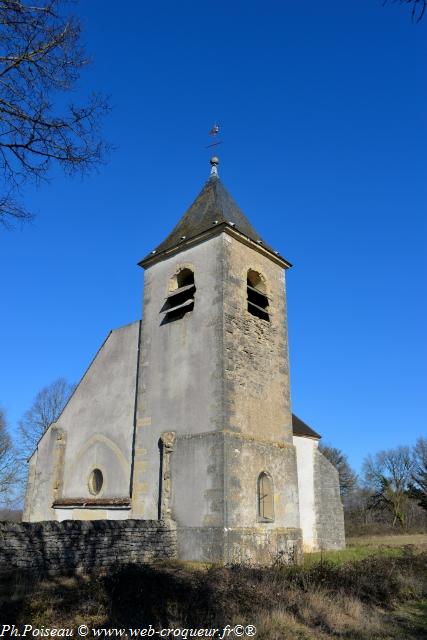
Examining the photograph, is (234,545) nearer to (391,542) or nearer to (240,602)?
(240,602)

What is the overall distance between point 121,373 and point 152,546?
19.9 ft

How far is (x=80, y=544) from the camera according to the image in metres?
10.2

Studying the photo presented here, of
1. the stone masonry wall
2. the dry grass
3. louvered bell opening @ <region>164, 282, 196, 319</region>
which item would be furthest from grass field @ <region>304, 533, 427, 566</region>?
louvered bell opening @ <region>164, 282, 196, 319</region>

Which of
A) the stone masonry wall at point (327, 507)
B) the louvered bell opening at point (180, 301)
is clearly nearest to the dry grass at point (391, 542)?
the stone masonry wall at point (327, 507)

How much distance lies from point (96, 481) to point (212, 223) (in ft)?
28.5

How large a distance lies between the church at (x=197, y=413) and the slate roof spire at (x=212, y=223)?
48 mm

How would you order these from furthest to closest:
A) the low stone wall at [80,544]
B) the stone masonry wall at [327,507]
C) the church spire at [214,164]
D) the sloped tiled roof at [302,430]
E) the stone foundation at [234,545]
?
the sloped tiled roof at [302,430] → the stone masonry wall at [327,507] → the church spire at [214,164] → the stone foundation at [234,545] → the low stone wall at [80,544]

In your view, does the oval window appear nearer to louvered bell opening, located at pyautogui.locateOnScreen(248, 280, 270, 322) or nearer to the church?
the church

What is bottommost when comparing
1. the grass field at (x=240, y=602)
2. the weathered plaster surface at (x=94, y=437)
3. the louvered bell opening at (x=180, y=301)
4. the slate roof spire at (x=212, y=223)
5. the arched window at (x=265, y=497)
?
the grass field at (x=240, y=602)

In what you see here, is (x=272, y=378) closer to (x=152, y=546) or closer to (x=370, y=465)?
(x=152, y=546)

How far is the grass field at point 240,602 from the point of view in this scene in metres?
6.23

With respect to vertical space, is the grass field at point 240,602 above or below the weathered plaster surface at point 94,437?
below

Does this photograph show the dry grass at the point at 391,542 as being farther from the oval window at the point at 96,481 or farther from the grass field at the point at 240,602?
the oval window at the point at 96,481

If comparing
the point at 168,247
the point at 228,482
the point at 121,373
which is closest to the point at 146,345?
the point at 121,373
